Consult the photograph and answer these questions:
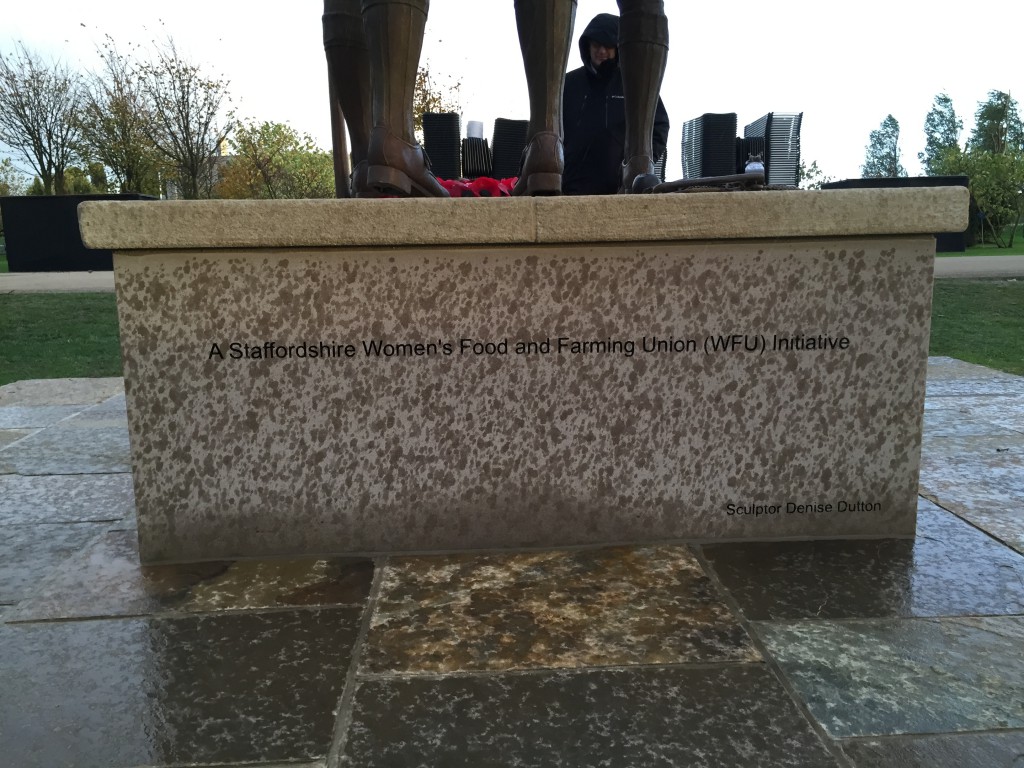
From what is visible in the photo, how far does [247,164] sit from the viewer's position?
32.9m

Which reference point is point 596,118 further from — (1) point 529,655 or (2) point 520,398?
(1) point 529,655

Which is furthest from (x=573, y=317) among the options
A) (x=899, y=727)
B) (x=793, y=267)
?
(x=899, y=727)

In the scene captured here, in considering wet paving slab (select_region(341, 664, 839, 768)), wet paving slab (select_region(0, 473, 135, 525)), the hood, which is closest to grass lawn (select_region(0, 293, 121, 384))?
wet paving slab (select_region(0, 473, 135, 525))

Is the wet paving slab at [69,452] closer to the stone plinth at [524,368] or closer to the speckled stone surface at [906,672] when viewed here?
the stone plinth at [524,368]

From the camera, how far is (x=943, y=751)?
151 cm

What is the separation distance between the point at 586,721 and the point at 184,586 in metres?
1.24

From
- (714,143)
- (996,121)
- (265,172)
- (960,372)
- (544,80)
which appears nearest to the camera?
(544,80)

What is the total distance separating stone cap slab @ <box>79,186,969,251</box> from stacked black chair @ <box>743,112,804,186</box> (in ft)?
41.4

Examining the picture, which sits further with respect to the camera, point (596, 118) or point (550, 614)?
point (596, 118)

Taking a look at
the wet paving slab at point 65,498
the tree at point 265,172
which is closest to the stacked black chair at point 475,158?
the wet paving slab at point 65,498

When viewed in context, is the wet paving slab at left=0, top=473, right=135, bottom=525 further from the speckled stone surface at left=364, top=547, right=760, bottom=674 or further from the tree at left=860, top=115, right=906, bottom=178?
the tree at left=860, top=115, right=906, bottom=178

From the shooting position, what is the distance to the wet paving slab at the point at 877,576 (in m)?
2.11

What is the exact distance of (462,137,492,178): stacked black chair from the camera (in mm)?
12219

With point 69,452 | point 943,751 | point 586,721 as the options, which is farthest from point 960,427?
point 69,452
